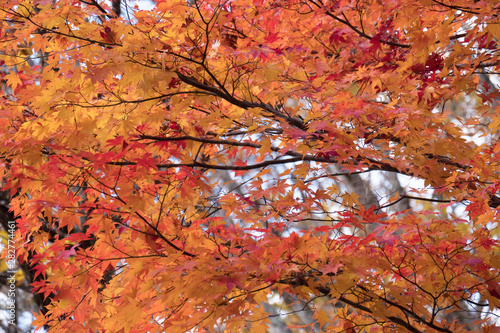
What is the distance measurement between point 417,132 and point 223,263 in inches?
71.0

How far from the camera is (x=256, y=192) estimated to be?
106 inches

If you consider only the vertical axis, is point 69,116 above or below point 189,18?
below

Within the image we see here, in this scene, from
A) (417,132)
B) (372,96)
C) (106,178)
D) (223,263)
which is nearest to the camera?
(223,263)

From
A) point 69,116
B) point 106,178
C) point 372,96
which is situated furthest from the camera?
point 372,96

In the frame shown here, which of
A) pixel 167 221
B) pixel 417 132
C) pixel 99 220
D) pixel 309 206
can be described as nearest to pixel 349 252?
pixel 309 206

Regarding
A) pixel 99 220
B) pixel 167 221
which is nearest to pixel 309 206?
pixel 167 221

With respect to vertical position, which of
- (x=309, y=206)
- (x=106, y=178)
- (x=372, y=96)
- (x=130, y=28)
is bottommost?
(x=309, y=206)

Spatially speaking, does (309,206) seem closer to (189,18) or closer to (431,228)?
(431,228)

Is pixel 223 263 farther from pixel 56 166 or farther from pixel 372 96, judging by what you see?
pixel 372 96

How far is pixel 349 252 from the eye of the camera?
2.38m

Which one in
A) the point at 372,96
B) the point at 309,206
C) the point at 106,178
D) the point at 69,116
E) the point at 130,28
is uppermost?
the point at 372,96

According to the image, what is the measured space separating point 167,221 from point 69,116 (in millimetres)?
988

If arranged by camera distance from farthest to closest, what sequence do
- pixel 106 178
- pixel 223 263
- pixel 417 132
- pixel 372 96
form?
pixel 372 96, pixel 417 132, pixel 106 178, pixel 223 263

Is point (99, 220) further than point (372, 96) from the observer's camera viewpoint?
No
